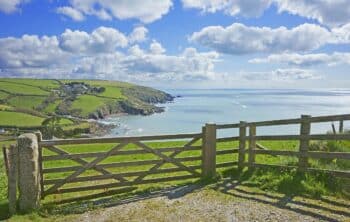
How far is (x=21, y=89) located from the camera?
536 ft

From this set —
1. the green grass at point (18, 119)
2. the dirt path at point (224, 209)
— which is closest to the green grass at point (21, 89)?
the green grass at point (18, 119)

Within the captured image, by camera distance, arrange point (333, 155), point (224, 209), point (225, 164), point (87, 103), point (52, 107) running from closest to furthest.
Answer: point (224, 209)
point (333, 155)
point (225, 164)
point (52, 107)
point (87, 103)

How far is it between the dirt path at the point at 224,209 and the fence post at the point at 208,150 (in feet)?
5.84

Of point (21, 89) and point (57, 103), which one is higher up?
point (21, 89)

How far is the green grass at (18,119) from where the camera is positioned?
320 ft

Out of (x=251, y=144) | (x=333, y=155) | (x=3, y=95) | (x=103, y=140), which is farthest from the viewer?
(x=3, y=95)

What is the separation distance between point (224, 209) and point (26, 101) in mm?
150342

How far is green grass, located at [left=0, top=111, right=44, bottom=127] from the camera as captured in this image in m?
97.6

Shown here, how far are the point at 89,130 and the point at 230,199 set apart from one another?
9284cm

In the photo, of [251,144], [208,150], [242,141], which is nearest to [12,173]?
[208,150]

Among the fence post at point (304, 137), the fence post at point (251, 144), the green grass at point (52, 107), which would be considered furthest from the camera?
the green grass at point (52, 107)

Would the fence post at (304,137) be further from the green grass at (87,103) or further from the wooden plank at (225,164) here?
the green grass at (87,103)

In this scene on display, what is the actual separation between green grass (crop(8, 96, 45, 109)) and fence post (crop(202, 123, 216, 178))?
13652 cm

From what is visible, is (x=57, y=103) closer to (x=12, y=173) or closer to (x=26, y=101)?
(x=26, y=101)
